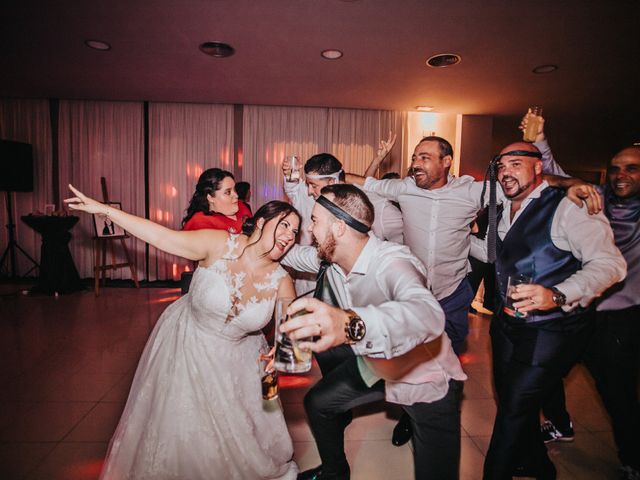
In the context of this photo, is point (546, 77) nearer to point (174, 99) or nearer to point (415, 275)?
point (415, 275)

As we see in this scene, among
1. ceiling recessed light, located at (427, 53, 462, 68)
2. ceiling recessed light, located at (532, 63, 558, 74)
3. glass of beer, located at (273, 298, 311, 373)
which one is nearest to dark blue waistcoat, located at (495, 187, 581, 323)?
glass of beer, located at (273, 298, 311, 373)

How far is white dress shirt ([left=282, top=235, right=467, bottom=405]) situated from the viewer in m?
1.12

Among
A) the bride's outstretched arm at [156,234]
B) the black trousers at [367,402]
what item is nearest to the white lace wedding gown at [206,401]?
the bride's outstretched arm at [156,234]

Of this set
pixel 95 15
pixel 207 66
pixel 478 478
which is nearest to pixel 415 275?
pixel 478 478

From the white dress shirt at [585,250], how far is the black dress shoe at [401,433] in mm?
1383

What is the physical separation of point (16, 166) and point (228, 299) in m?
6.88

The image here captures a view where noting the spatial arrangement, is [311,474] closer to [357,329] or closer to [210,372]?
[210,372]

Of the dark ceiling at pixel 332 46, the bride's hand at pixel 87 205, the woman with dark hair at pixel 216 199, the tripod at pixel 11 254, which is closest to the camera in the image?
the bride's hand at pixel 87 205

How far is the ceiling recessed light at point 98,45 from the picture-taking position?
4.18m

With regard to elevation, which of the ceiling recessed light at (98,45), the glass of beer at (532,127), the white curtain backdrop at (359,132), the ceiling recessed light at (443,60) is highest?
the ceiling recessed light at (443,60)

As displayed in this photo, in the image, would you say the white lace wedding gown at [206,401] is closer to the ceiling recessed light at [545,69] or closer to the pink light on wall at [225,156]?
the ceiling recessed light at [545,69]

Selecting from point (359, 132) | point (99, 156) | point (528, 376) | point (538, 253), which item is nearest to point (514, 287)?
point (538, 253)

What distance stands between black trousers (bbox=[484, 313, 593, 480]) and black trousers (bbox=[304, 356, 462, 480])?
0.89 ft

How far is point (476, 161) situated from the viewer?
7.34 m
